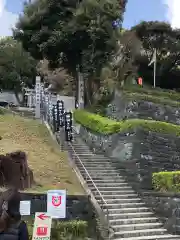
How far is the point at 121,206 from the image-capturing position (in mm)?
13359

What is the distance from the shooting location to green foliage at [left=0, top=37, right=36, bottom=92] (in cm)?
3941

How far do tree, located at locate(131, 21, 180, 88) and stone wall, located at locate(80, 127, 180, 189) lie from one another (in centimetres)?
1186

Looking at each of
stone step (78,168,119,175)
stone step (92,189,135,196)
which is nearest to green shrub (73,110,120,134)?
stone step (78,168,119,175)

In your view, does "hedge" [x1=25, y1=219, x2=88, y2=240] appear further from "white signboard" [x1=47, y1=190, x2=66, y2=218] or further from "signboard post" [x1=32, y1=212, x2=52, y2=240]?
"signboard post" [x1=32, y1=212, x2=52, y2=240]

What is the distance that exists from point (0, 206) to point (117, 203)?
37.1ft

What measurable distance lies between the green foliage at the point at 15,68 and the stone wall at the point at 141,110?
815 inches

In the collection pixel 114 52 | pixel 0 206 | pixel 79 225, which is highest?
pixel 114 52

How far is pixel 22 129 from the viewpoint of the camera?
1978 cm

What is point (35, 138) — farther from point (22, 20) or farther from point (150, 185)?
point (22, 20)

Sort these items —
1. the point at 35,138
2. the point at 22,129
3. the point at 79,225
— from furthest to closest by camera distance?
the point at 22,129
the point at 35,138
the point at 79,225

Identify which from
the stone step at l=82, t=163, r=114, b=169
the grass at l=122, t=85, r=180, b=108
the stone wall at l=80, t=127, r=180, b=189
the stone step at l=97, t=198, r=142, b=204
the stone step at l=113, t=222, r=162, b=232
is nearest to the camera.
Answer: the stone step at l=113, t=222, r=162, b=232

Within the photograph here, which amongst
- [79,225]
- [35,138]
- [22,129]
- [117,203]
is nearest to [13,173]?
[79,225]

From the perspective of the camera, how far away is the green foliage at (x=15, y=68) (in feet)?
129

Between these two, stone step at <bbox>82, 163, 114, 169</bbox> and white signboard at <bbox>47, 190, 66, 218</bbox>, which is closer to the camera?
white signboard at <bbox>47, 190, 66, 218</bbox>
